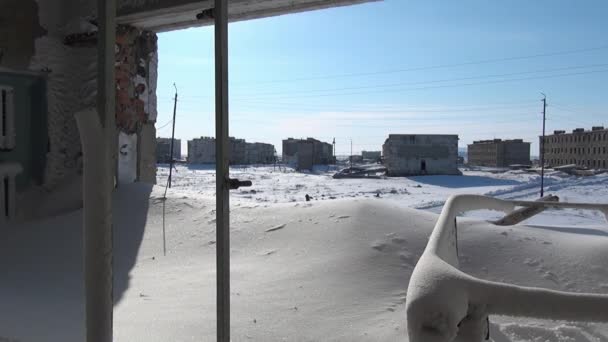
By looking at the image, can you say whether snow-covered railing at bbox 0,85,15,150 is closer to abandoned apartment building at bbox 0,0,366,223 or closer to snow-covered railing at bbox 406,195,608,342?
abandoned apartment building at bbox 0,0,366,223

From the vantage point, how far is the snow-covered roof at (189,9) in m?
7.02

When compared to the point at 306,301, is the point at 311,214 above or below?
above

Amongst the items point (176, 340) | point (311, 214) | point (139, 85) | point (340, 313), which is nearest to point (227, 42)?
point (176, 340)

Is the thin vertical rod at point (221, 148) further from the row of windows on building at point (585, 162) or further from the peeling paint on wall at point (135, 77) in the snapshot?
the row of windows on building at point (585, 162)

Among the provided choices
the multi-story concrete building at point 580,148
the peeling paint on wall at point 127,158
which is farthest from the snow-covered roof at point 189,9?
the multi-story concrete building at point 580,148

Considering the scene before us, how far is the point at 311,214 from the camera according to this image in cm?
633

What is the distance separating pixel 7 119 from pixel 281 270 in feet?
19.0

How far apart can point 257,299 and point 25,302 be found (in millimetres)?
2220

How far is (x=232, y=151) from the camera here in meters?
66.2

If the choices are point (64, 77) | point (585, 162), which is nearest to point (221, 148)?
point (64, 77)

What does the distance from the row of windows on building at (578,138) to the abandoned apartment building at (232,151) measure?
47.8 meters

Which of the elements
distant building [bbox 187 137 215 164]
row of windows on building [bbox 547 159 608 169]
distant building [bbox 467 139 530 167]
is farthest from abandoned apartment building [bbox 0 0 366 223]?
distant building [bbox 467 139 530 167]

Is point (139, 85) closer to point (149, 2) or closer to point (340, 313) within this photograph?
point (149, 2)

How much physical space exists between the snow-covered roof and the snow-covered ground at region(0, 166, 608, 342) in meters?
3.30
